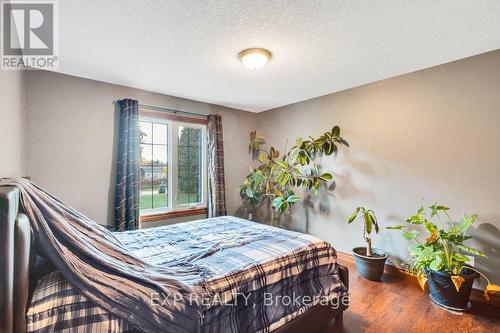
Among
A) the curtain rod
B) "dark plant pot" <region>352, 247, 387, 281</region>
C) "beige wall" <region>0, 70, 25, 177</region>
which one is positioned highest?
the curtain rod

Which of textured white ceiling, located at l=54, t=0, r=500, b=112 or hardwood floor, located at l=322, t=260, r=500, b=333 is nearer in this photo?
textured white ceiling, located at l=54, t=0, r=500, b=112

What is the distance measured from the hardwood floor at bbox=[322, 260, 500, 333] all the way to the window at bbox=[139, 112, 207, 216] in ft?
8.35

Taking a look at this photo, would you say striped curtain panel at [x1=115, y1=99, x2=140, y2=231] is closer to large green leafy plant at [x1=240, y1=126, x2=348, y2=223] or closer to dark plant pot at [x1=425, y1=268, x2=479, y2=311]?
large green leafy plant at [x1=240, y1=126, x2=348, y2=223]

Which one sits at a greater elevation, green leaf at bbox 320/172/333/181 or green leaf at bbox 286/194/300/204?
green leaf at bbox 320/172/333/181

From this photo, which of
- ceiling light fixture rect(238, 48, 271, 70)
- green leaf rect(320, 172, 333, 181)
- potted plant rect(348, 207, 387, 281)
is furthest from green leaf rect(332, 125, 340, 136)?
ceiling light fixture rect(238, 48, 271, 70)

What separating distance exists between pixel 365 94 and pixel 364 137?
0.57 meters

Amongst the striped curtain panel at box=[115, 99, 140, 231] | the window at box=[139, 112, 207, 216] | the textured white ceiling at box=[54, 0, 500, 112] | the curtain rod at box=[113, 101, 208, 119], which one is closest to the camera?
the textured white ceiling at box=[54, 0, 500, 112]

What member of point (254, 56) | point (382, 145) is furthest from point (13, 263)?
point (382, 145)

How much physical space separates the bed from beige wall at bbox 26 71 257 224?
1.08 m

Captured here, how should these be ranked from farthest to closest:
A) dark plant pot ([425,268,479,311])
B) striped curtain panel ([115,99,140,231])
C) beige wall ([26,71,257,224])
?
striped curtain panel ([115,99,140,231]) < beige wall ([26,71,257,224]) < dark plant pot ([425,268,479,311])

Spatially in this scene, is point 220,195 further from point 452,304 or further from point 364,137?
point 452,304

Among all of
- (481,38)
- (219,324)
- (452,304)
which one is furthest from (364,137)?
(219,324)

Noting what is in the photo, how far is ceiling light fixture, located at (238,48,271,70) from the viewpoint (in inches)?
83.4

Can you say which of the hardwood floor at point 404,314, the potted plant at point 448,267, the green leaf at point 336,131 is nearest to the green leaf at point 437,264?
the potted plant at point 448,267
